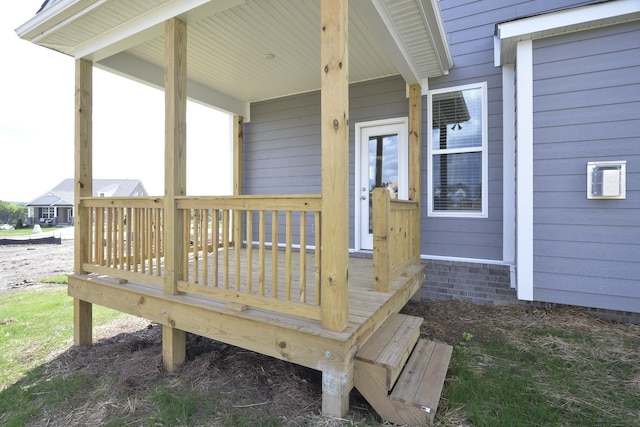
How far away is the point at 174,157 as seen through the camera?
257 centimetres

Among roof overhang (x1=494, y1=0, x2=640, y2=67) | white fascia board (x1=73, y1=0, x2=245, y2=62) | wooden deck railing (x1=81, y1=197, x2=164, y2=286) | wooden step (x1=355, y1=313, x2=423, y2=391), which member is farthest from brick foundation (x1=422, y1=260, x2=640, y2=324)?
white fascia board (x1=73, y1=0, x2=245, y2=62)

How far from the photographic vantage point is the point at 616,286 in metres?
2.93

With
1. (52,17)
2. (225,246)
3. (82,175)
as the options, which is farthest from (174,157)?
(52,17)

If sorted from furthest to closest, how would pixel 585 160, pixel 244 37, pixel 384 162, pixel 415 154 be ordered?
pixel 384 162 → pixel 415 154 → pixel 244 37 → pixel 585 160

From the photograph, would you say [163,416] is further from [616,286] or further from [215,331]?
[616,286]

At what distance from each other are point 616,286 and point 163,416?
12.6ft

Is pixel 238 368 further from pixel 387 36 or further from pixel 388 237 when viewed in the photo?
pixel 387 36

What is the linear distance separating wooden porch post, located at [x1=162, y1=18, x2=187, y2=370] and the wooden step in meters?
1.61

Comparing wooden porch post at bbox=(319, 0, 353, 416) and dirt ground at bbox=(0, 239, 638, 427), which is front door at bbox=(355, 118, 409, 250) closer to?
dirt ground at bbox=(0, 239, 638, 427)

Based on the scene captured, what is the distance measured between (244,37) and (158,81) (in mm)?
1524

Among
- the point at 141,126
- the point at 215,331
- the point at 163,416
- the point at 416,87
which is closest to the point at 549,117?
the point at 416,87

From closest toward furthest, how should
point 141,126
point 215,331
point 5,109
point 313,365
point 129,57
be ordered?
1. point 313,365
2. point 215,331
3. point 129,57
4. point 5,109
5. point 141,126

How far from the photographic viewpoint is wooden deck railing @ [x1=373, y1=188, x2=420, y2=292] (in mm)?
2561

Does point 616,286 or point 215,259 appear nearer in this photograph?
point 215,259
